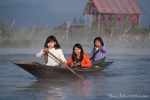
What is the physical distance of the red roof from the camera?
24938mm

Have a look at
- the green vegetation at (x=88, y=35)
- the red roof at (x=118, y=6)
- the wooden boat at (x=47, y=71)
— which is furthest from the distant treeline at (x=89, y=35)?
the wooden boat at (x=47, y=71)

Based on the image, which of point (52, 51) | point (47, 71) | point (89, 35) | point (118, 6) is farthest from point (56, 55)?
point (118, 6)

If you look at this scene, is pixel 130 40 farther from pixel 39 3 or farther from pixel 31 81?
pixel 31 81

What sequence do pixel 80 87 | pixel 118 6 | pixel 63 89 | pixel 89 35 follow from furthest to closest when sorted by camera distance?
pixel 118 6, pixel 89 35, pixel 80 87, pixel 63 89

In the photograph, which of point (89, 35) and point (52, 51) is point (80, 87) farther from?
point (89, 35)

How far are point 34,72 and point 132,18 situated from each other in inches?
652

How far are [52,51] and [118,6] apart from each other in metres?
16.3

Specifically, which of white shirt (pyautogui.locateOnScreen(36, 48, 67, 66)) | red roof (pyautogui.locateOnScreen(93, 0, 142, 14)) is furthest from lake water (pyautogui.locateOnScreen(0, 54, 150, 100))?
red roof (pyautogui.locateOnScreen(93, 0, 142, 14))

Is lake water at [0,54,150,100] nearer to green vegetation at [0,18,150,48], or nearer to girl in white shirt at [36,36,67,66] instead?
girl in white shirt at [36,36,67,66]

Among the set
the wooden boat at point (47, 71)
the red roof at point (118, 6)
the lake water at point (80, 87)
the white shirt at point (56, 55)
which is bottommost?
the lake water at point (80, 87)

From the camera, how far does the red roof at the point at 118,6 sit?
81.8 feet

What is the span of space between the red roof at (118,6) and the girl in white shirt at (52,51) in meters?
15.5

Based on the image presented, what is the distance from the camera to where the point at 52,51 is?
934cm

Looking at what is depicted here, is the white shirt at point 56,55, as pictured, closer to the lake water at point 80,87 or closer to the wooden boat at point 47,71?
the wooden boat at point 47,71
